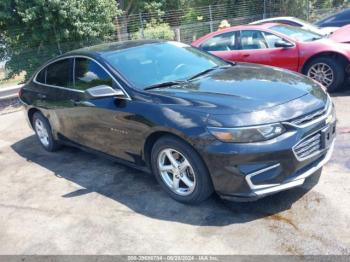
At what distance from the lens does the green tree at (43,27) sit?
11.3 meters

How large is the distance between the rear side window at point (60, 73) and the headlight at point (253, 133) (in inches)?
Answer: 105

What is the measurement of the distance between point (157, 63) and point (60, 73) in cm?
162

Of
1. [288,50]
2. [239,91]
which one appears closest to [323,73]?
[288,50]

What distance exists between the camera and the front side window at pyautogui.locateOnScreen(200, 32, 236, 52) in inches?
321

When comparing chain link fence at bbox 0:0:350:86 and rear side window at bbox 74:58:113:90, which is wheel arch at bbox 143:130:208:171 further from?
chain link fence at bbox 0:0:350:86

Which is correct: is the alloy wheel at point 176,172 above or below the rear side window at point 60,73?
below

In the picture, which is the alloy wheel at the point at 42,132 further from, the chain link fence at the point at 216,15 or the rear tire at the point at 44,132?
the chain link fence at the point at 216,15

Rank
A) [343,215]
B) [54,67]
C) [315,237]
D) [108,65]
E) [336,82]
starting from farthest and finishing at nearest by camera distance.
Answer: [336,82], [54,67], [108,65], [343,215], [315,237]

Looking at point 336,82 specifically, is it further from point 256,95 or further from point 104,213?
point 104,213

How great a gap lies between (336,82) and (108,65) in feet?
14.4

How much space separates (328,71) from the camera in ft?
23.6

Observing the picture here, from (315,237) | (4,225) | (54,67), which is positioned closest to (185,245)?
(315,237)

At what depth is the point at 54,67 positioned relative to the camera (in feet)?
19.0

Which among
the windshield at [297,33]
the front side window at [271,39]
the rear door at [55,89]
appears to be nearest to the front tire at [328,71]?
the windshield at [297,33]
